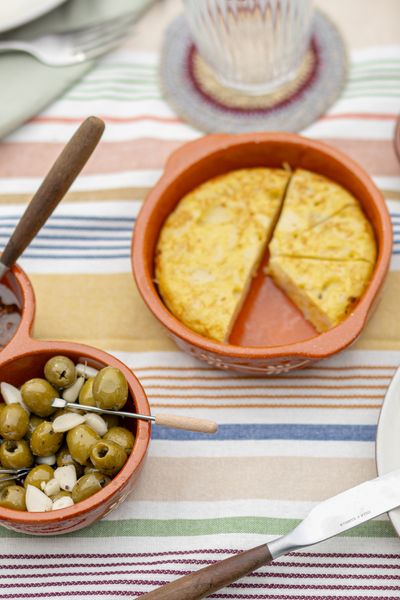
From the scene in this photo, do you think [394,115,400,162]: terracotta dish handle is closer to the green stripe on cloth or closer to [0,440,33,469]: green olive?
the green stripe on cloth

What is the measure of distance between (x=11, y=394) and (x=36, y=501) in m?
0.24

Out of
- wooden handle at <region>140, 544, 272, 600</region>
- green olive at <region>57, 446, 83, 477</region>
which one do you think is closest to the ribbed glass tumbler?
green olive at <region>57, 446, 83, 477</region>

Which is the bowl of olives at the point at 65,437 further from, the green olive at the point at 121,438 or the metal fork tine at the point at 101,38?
the metal fork tine at the point at 101,38

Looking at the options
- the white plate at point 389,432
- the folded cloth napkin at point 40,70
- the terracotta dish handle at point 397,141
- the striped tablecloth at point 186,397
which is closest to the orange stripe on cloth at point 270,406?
the striped tablecloth at point 186,397

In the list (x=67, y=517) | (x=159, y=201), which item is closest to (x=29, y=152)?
(x=159, y=201)

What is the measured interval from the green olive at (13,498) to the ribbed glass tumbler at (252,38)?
4.13 feet

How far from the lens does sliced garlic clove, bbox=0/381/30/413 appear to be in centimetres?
Answer: 160

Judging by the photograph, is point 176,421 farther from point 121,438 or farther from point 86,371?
point 86,371

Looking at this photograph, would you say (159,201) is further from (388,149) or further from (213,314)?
(388,149)

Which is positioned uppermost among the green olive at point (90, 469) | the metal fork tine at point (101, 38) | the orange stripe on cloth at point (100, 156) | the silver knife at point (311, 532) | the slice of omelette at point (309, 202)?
the metal fork tine at point (101, 38)

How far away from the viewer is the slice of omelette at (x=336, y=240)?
1.78 metres

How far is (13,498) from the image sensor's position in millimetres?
1492

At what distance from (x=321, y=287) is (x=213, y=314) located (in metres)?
0.25

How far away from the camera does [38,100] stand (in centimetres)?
215
